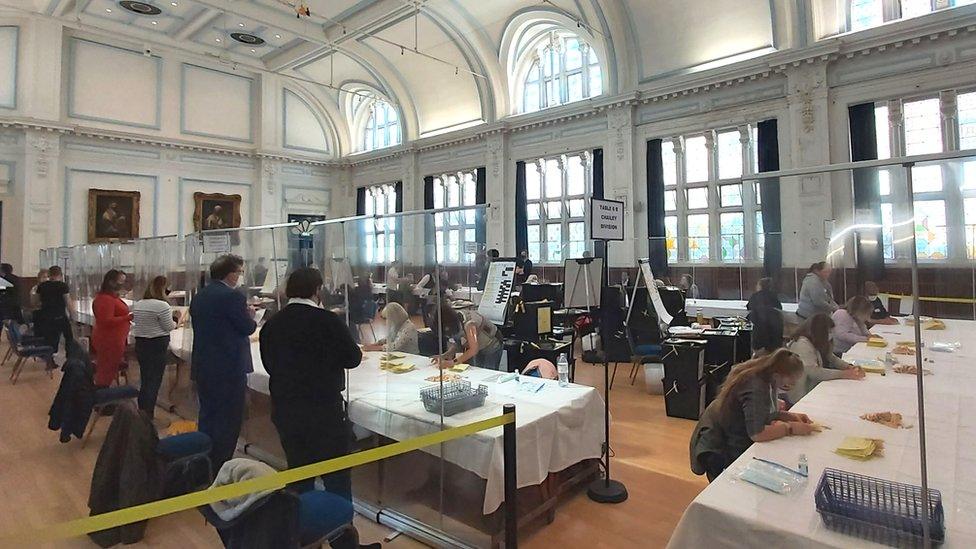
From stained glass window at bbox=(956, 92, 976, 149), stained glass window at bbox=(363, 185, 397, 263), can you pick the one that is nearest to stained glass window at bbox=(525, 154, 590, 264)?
stained glass window at bbox=(956, 92, 976, 149)

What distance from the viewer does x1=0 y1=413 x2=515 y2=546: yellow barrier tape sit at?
50.5 inches

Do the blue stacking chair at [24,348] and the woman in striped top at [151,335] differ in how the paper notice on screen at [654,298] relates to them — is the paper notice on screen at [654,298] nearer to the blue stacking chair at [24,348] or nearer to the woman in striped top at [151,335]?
the woman in striped top at [151,335]

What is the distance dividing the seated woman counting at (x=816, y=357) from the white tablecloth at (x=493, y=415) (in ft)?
3.62

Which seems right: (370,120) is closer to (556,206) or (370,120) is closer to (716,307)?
(556,206)

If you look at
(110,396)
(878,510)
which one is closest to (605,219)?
(878,510)

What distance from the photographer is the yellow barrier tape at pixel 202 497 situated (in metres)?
1.28

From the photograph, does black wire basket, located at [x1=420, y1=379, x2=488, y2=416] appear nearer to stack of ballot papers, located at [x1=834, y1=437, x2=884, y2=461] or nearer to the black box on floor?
stack of ballot papers, located at [x1=834, y1=437, x2=884, y2=461]

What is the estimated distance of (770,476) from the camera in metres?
1.72

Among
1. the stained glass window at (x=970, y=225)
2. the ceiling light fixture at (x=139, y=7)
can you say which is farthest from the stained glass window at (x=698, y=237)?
the ceiling light fixture at (x=139, y=7)

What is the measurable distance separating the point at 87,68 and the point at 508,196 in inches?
389

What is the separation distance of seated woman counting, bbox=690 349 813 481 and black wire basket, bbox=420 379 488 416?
110 centimetres

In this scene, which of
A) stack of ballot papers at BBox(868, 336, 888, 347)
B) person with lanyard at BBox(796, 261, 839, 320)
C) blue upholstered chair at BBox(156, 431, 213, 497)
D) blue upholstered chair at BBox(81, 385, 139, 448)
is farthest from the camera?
blue upholstered chair at BBox(81, 385, 139, 448)

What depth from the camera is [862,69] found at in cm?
774

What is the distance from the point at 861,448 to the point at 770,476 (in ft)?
1.44
